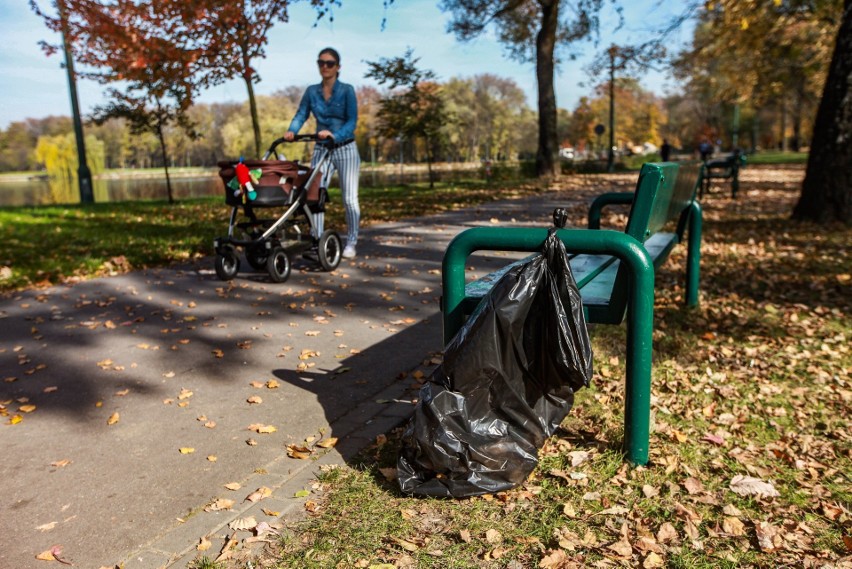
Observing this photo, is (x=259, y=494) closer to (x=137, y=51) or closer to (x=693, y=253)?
(x=693, y=253)

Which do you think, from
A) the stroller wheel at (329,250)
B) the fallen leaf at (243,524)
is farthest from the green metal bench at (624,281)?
the stroller wheel at (329,250)

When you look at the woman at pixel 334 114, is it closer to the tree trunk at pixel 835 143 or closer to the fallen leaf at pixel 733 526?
the fallen leaf at pixel 733 526

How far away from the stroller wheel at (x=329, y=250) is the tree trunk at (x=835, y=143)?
720 centimetres

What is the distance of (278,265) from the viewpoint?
6.43 meters

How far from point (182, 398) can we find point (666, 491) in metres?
2.55

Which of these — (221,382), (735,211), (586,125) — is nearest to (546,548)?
(221,382)

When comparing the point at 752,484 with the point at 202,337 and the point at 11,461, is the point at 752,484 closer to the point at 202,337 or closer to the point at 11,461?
the point at 11,461

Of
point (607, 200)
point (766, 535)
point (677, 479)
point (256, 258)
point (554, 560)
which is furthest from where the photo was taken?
point (256, 258)

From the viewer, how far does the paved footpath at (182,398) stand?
8.13 feet

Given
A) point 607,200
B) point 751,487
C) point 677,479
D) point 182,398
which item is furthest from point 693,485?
point 182,398

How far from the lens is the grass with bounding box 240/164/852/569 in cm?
224

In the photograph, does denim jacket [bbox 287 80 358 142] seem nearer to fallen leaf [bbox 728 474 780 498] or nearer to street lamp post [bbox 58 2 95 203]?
fallen leaf [bbox 728 474 780 498]

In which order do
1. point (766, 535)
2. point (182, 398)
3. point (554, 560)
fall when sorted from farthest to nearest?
1. point (182, 398)
2. point (766, 535)
3. point (554, 560)

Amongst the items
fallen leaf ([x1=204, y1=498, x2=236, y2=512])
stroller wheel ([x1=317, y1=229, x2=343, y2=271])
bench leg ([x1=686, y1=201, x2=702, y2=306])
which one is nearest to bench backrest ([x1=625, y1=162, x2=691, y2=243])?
fallen leaf ([x1=204, y1=498, x2=236, y2=512])
